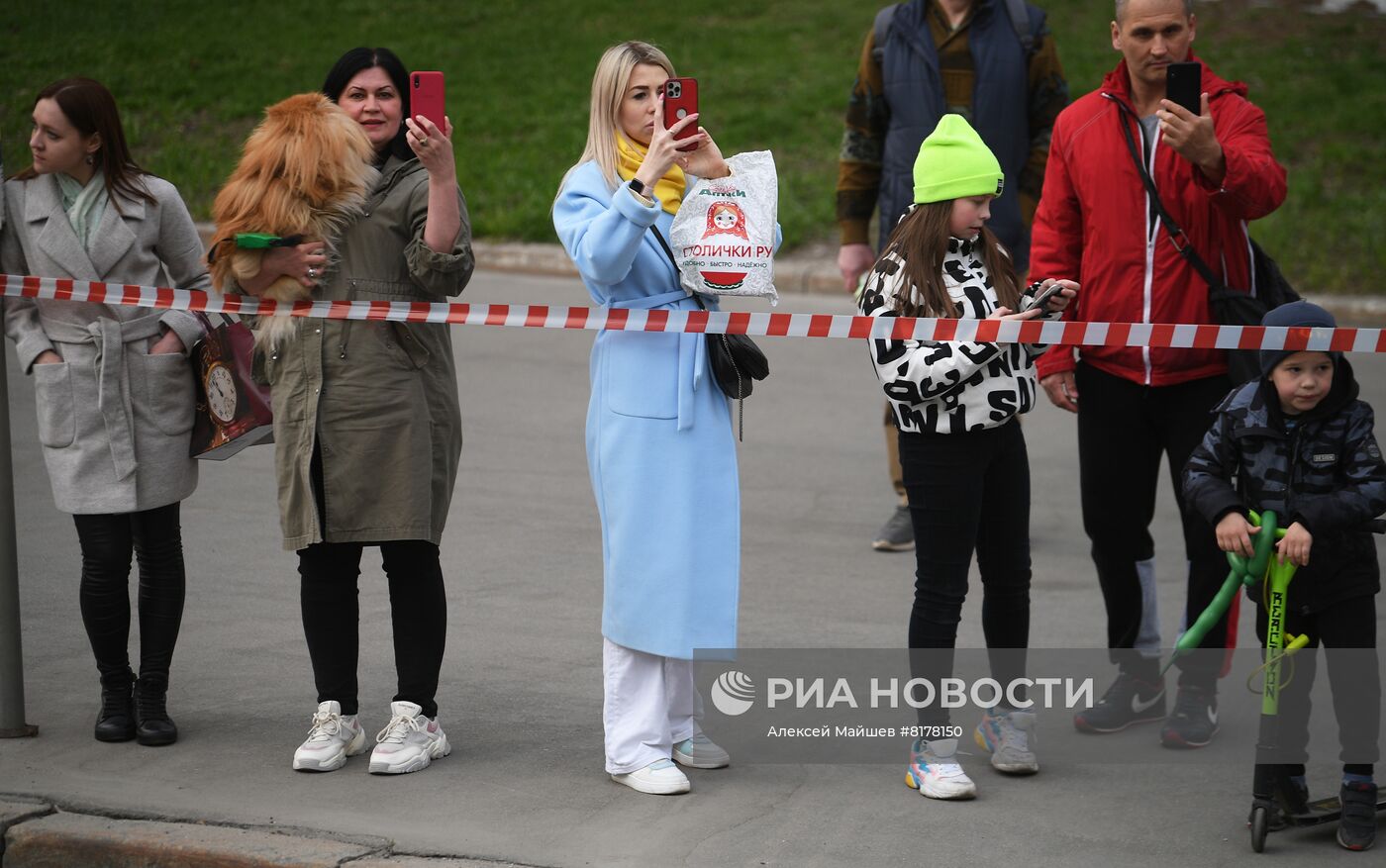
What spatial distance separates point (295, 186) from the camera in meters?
4.54

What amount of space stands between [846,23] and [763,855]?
1657cm

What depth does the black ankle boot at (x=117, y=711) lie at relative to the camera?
4.93m

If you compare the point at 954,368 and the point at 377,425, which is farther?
the point at 377,425

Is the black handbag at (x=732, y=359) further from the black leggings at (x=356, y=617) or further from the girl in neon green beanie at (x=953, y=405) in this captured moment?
the black leggings at (x=356, y=617)

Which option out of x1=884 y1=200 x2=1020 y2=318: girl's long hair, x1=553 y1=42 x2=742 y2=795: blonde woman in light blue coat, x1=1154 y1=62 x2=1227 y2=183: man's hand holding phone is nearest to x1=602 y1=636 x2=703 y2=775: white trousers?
x1=553 y1=42 x2=742 y2=795: blonde woman in light blue coat

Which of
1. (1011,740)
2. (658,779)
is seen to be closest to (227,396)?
(658,779)

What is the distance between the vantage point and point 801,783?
4648 mm

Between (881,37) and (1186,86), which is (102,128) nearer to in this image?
(1186,86)

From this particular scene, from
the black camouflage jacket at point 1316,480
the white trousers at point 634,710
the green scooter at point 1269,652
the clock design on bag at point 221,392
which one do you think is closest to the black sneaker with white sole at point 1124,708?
the green scooter at point 1269,652

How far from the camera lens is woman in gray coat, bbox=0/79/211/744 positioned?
484cm

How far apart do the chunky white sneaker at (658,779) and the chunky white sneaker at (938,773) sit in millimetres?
639

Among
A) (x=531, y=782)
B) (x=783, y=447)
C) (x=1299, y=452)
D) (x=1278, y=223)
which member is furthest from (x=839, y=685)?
(x=1278, y=223)

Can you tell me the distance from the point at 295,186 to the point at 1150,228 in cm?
245

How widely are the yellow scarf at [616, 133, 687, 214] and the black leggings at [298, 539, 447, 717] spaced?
118 cm
